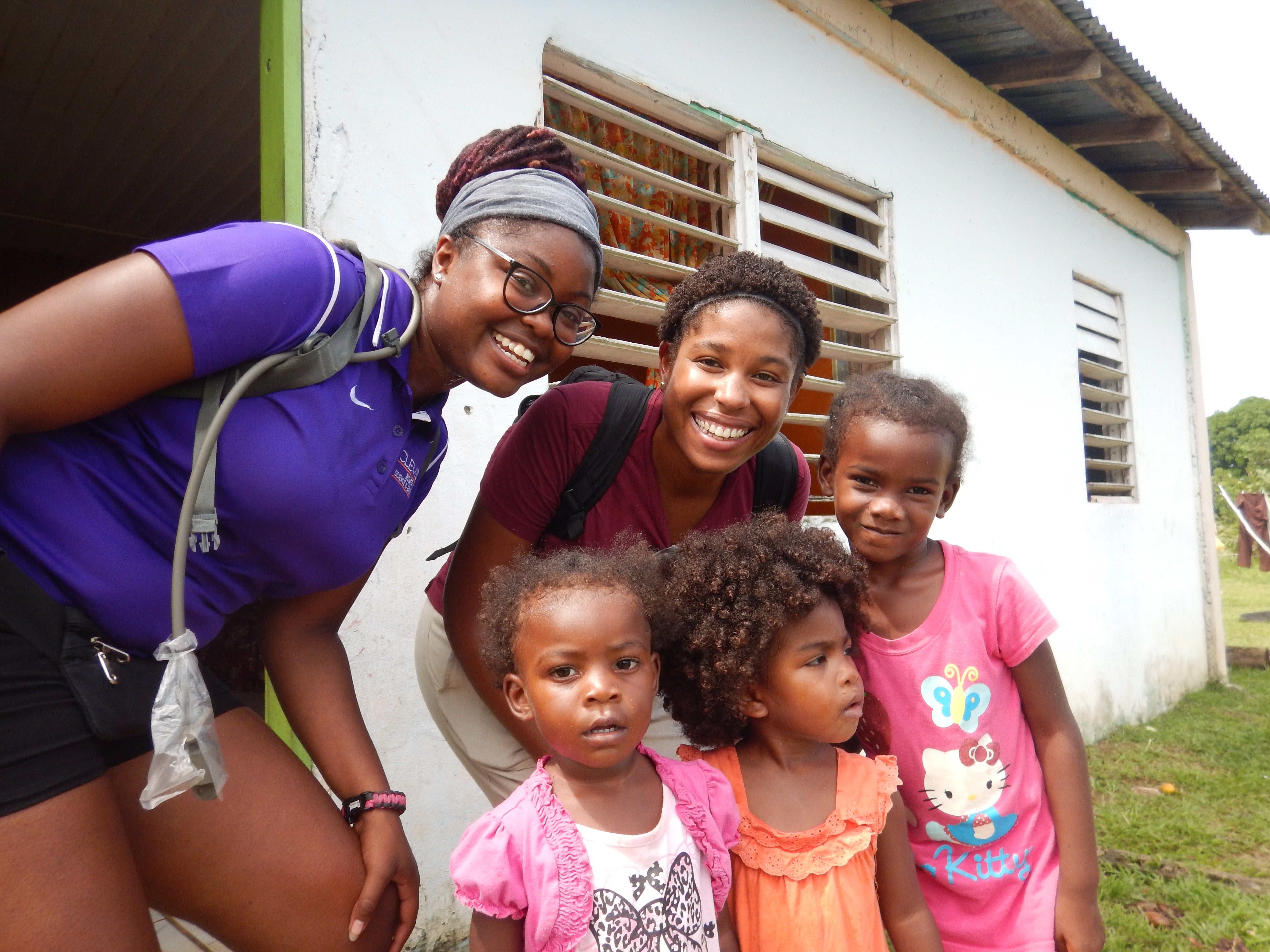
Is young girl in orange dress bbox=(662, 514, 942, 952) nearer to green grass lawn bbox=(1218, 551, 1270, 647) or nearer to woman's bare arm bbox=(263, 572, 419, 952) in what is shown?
woman's bare arm bbox=(263, 572, 419, 952)

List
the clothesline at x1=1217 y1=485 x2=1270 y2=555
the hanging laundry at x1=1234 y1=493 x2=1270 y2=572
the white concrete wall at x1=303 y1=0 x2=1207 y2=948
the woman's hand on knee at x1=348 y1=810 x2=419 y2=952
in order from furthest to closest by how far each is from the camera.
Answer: the hanging laundry at x1=1234 y1=493 x2=1270 y2=572 < the clothesline at x1=1217 y1=485 x2=1270 y2=555 < the white concrete wall at x1=303 y1=0 x2=1207 y2=948 < the woman's hand on knee at x1=348 y1=810 x2=419 y2=952

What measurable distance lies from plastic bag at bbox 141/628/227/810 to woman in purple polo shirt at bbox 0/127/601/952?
0.09 meters

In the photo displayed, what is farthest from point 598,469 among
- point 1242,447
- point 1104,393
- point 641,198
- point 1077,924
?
point 1242,447

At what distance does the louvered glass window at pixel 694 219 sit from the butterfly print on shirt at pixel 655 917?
84.4 inches

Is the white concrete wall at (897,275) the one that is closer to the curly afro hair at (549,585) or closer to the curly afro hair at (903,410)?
the curly afro hair at (549,585)

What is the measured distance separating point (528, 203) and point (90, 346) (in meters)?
0.80

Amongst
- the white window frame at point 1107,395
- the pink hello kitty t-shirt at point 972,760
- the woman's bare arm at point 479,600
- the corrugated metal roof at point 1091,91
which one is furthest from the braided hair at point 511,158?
the white window frame at point 1107,395

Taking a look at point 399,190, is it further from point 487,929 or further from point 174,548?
point 487,929

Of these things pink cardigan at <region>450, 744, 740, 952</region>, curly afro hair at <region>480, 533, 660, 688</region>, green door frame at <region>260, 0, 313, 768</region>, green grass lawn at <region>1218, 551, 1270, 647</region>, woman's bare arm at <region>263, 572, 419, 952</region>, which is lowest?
green grass lawn at <region>1218, 551, 1270, 647</region>

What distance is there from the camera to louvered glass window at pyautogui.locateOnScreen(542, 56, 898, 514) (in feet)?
11.2

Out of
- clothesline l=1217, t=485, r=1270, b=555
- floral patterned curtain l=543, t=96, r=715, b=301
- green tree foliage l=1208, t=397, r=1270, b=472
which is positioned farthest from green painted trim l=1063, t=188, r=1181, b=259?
green tree foliage l=1208, t=397, r=1270, b=472

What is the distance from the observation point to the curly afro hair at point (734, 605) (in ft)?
5.60

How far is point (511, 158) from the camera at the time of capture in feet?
5.71

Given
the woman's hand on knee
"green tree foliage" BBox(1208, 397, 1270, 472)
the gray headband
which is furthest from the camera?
"green tree foliage" BBox(1208, 397, 1270, 472)
